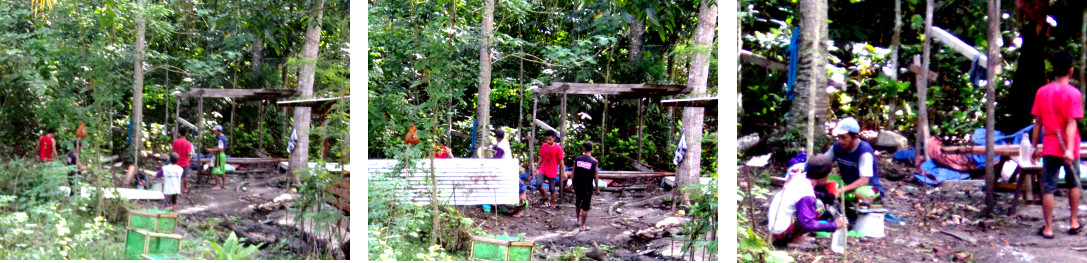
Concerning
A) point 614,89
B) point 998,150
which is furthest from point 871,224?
point 614,89

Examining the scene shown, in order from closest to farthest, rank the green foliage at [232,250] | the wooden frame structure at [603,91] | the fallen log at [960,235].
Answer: the fallen log at [960,235] < the green foliage at [232,250] < the wooden frame structure at [603,91]

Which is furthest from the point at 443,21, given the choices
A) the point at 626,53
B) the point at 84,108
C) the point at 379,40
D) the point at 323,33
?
the point at 84,108

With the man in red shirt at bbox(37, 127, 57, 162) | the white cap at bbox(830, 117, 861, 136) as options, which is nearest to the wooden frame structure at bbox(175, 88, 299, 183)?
the man in red shirt at bbox(37, 127, 57, 162)

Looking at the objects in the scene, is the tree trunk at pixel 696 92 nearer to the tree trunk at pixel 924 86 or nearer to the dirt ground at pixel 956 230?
the dirt ground at pixel 956 230

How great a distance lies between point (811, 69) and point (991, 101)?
750mm

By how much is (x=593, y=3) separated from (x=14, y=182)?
11.2 feet

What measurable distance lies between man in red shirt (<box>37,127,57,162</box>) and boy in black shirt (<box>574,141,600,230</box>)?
115 inches

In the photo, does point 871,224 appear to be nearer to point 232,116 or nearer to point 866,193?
point 866,193

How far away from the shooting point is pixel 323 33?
3.63 meters

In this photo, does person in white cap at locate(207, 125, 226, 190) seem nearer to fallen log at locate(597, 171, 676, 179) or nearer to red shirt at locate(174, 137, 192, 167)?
red shirt at locate(174, 137, 192, 167)

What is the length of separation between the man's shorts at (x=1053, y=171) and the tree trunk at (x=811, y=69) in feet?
3.04

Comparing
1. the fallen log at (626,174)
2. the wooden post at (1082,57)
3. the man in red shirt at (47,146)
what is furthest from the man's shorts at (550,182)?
the man in red shirt at (47,146)

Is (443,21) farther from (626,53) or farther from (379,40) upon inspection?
(626,53)

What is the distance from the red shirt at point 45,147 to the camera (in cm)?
379
